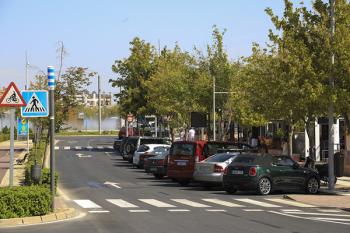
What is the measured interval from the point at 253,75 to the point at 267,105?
2.17 meters

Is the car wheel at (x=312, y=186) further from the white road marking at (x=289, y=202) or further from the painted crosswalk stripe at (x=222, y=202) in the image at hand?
the painted crosswalk stripe at (x=222, y=202)

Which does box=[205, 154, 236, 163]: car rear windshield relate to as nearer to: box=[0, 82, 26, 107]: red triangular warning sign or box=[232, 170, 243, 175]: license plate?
box=[232, 170, 243, 175]: license plate

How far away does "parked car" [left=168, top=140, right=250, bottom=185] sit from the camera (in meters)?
26.8

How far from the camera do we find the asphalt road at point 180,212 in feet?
43.5

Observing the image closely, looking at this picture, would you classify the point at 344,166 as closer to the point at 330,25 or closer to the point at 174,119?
the point at 330,25

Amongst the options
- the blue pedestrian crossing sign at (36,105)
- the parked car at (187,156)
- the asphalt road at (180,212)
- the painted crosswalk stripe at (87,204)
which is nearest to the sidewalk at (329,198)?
the asphalt road at (180,212)

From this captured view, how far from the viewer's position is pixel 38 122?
1661 inches

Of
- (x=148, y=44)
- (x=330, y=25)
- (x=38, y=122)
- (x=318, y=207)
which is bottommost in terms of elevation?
(x=318, y=207)

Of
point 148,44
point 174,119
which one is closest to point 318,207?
point 174,119

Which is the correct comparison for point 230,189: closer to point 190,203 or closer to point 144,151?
point 190,203

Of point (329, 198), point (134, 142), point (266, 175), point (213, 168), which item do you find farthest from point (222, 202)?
point (134, 142)

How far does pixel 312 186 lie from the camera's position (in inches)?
923

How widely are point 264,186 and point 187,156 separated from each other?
530 centimetres

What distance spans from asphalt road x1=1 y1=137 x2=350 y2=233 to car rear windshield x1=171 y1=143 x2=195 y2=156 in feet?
4.54
